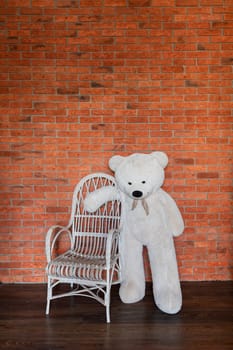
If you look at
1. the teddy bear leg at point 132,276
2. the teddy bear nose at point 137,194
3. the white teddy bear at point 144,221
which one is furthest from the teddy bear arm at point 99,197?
the teddy bear leg at point 132,276

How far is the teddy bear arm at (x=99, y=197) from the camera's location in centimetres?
260

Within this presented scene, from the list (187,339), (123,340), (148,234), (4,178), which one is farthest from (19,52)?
(187,339)

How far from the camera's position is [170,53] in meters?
2.75

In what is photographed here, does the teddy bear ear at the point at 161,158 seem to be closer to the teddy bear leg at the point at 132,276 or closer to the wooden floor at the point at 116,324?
the teddy bear leg at the point at 132,276

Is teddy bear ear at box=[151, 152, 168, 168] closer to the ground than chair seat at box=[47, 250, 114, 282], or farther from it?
farther from it

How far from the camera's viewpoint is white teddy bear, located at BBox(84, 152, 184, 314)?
243 centimetres

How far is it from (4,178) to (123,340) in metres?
1.70

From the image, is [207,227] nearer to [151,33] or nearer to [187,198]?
[187,198]

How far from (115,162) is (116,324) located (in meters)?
1.24

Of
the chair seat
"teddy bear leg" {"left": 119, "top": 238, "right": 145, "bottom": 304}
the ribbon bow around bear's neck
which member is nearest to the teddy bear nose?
the ribbon bow around bear's neck

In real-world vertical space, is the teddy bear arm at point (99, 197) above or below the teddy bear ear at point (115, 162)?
below

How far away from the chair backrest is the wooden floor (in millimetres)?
562

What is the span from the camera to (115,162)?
263 centimetres

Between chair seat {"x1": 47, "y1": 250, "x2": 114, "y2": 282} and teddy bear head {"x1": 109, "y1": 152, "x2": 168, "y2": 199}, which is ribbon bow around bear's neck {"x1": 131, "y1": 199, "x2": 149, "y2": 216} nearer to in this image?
teddy bear head {"x1": 109, "y1": 152, "x2": 168, "y2": 199}
